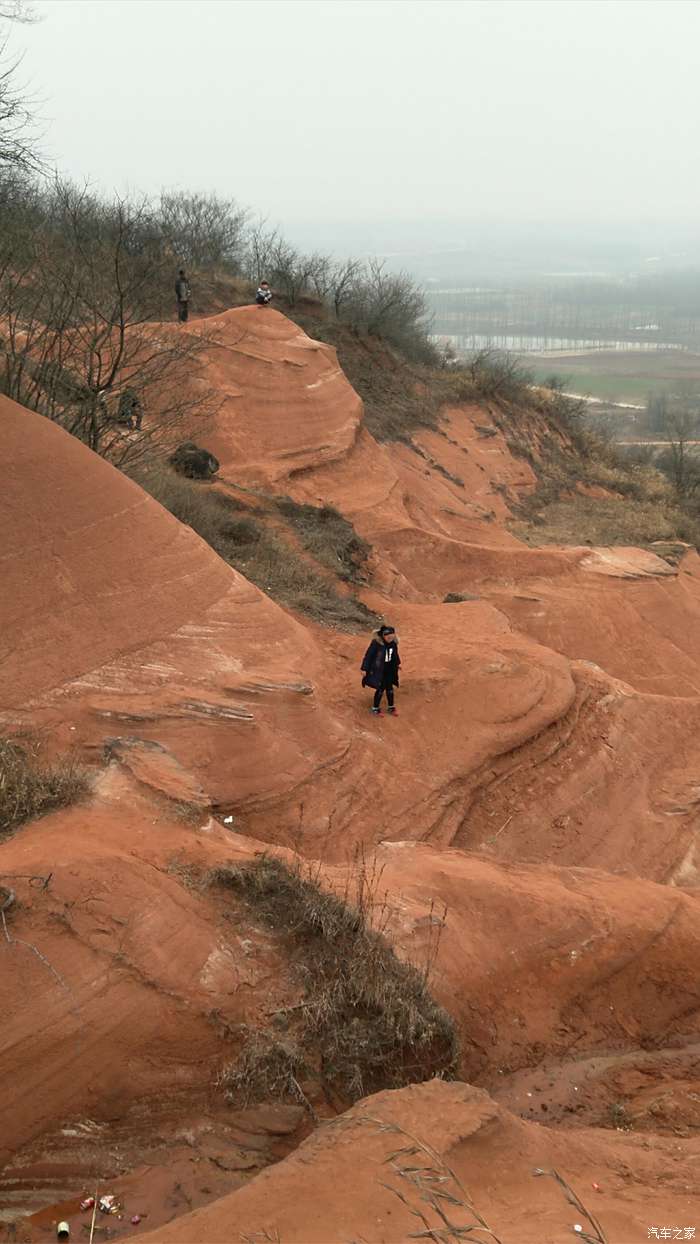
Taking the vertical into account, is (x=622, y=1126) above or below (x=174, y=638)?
below

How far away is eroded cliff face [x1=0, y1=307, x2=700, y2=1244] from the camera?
3.93 m

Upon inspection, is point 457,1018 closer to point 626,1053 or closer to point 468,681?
point 626,1053

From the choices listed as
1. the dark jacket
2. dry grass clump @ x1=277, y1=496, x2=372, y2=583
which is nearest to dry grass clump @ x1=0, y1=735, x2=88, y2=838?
the dark jacket

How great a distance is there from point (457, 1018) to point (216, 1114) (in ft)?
5.44

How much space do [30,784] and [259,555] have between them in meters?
6.26

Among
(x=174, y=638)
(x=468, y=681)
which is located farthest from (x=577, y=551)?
(x=174, y=638)

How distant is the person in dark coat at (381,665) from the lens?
26.3 ft

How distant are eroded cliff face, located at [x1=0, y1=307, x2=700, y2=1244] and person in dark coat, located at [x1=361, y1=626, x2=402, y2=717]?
25 cm

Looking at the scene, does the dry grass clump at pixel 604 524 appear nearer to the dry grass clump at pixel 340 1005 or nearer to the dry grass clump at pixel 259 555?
the dry grass clump at pixel 259 555

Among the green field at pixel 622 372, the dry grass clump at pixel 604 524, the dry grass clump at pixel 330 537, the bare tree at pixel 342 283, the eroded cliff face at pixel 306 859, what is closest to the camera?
the eroded cliff face at pixel 306 859

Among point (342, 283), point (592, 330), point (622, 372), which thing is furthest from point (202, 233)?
point (592, 330)

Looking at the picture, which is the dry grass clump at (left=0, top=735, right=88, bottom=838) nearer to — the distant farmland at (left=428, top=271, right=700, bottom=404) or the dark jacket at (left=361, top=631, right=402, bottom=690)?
the dark jacket at (left=361, top=631, right=402, bottom=690)

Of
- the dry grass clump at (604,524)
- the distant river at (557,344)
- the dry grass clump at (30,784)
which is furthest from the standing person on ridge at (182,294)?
the distant river at (557,344)

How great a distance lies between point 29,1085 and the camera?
3971 millimetres
